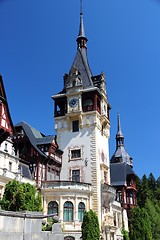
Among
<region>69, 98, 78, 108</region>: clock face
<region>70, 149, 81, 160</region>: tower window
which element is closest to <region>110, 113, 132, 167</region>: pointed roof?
<region>70, 149, 81, 160</region>: tower window

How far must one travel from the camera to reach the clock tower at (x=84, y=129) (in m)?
44.9

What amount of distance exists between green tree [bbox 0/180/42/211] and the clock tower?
1712cm

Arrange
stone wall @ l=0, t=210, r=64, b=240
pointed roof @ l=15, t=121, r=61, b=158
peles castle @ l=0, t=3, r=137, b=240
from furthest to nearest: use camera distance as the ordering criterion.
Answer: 1. pointed roof @ l=15, t=121, r=61, b=158
2. peles castle @ l=0, t=3, r=137, b=240
3. stone wall @ l=0, t=210, r=64, b=240

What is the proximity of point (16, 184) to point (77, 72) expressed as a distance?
27408 millimetres

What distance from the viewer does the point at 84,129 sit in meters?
47.5

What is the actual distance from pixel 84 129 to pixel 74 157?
14.1 feet

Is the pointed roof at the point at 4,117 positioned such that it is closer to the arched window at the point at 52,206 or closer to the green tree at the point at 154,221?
the arched window at the point at 52,206

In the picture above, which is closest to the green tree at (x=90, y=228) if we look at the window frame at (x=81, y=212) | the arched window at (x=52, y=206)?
the window frame at (x=81, y=212)

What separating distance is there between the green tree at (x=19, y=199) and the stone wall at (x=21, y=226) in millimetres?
7162

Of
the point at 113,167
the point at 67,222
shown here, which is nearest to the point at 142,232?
the point at 67,222

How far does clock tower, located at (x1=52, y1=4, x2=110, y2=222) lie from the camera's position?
44875mm

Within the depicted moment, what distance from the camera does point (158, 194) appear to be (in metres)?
84.8

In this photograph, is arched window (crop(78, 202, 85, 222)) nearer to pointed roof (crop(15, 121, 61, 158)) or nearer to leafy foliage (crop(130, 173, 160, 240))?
pointed roof (crop(15, 121, 61, 158))

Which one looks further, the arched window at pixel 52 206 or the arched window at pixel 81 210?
the arched window at pixel 81 210
